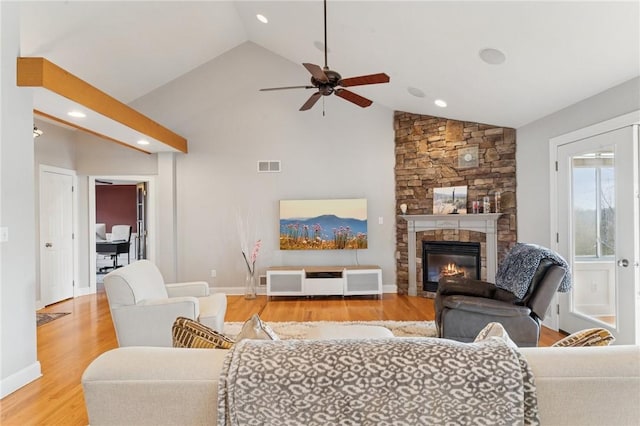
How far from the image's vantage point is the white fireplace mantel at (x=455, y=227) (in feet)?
17.1

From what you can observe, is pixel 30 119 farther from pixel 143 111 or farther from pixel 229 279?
pixel 229 279

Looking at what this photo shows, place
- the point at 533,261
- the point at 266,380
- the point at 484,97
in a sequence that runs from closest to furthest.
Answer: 1. the point at 266,380
2. the point at 533,261
3. the point at 484,97

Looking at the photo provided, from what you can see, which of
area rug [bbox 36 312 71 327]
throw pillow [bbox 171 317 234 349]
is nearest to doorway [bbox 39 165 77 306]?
area rug [bbox 36 312 71 327]

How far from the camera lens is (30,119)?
2961mm

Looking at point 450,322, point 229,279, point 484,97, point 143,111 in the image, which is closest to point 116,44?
point 143,111

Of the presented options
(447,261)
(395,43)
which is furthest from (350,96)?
(447,261)

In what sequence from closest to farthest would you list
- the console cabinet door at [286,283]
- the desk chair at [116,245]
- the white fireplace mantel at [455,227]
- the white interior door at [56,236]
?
1. the white fireplace mantel at [455,227]
2. the white interior door at [56,236]
3. the console cabinet door at [286,283]
4. the desk chair at [116,245]

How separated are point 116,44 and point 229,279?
370 cm

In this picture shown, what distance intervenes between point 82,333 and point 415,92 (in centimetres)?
504

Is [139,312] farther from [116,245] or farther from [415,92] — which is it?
[116,245]

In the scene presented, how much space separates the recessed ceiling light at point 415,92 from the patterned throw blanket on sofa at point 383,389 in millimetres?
4369

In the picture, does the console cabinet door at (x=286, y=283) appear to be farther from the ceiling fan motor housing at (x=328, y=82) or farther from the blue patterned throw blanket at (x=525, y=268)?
the ceiling fan motor housing at (x=328, y=82)

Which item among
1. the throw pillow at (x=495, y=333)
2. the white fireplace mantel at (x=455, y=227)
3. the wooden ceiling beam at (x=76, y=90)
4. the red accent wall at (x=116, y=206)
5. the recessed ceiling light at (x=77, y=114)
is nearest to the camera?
the throw pillow at (x=495, y=333)

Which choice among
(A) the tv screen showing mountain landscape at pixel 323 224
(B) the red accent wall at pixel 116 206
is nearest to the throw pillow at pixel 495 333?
(A) the tv screen showing mountain landscape at pixel 323 224
